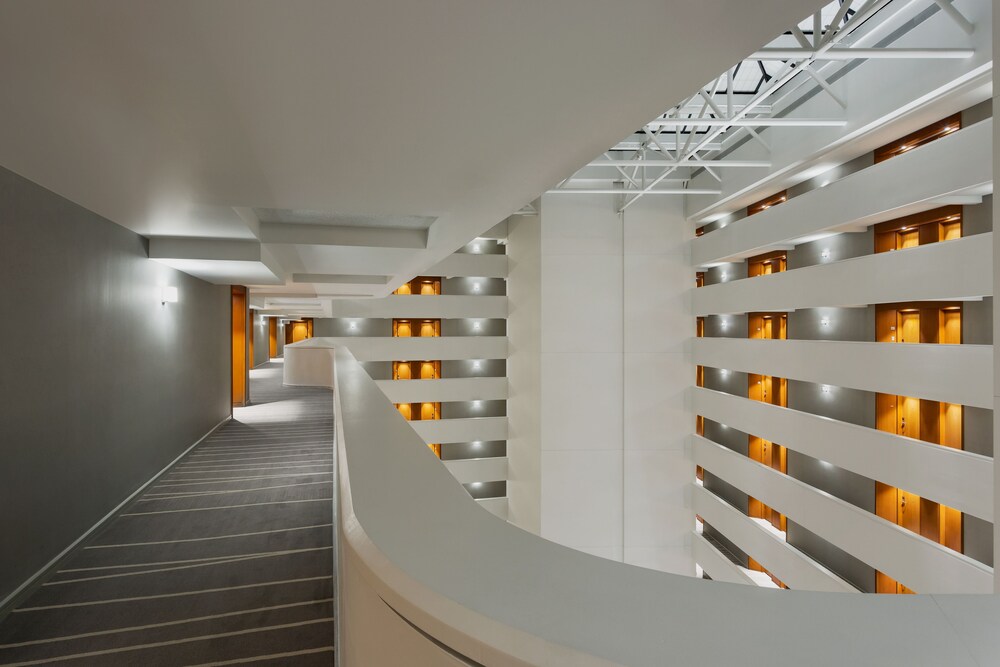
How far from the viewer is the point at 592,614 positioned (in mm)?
674

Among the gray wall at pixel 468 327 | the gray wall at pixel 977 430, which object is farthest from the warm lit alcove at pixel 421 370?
the gray wall at pixel 977 430

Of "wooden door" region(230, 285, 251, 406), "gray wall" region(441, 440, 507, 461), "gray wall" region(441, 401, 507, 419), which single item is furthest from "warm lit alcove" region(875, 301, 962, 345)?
"gray wall" region(441, 440, 507, 461)

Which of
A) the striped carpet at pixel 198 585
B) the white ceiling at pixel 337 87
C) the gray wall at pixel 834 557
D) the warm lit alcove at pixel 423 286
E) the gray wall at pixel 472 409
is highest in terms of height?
the warm lit alcove at pixel 423 286

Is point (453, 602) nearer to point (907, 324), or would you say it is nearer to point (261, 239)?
point (261, 239)

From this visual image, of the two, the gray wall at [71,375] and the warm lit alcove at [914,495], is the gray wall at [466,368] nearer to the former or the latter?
the warm lit alcove at [914,495]

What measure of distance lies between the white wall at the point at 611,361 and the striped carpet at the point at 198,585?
9.88 m

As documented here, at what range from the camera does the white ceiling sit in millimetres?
1791

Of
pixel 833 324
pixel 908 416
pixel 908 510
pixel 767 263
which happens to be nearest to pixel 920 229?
pixel 833 324

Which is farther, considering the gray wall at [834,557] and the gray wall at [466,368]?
the gray wall at [466,368]

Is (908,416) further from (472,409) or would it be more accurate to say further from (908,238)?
(472,409)

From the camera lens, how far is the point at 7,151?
291 cm

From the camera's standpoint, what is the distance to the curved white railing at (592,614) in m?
0.61

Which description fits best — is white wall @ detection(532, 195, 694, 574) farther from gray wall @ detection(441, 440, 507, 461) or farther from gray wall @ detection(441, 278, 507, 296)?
gray wall @ detection(441, 278, 507, 296)

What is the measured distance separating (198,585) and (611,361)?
12.6 m
